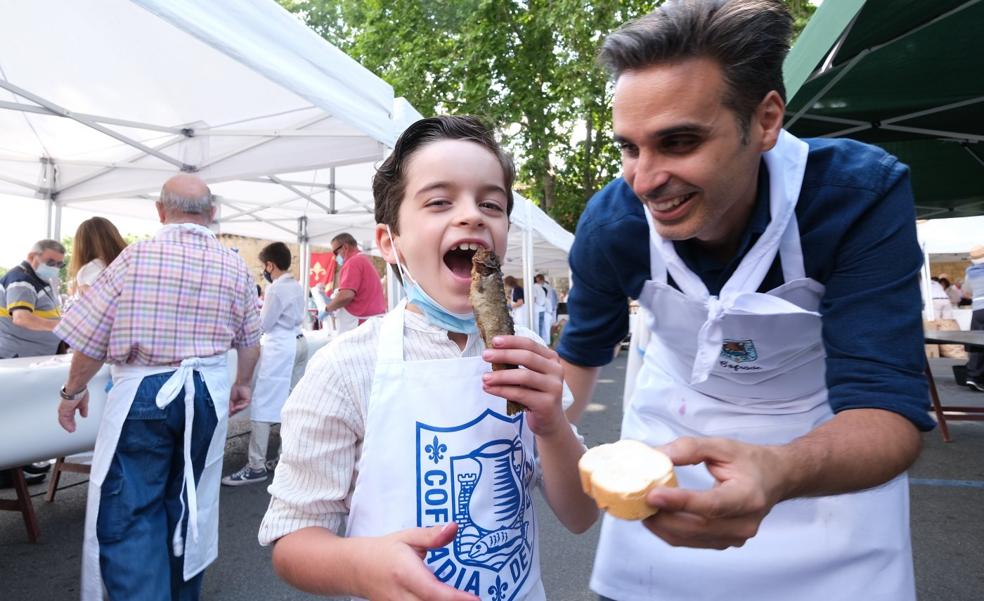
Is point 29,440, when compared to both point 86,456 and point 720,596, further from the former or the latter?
point 720,596

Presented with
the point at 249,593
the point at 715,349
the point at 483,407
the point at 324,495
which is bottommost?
the point at 249,593

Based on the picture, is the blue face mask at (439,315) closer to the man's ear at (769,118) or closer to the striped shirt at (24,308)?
the man's ear at (769,118)

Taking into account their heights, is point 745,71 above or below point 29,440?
above

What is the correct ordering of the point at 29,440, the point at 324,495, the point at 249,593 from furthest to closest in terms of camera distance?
the point at 29,440 → the point at 249,593 → the point at 324,495

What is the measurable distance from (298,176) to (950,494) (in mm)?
7820


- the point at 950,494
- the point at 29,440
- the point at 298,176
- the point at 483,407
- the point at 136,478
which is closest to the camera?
the point at 483,407

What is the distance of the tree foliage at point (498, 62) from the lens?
14426mm

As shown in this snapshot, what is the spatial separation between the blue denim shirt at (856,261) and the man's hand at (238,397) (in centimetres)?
250

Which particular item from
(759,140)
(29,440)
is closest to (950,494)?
(759,140)

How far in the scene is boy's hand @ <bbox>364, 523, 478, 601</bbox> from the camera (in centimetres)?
80

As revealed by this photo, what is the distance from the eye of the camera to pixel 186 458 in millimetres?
2564

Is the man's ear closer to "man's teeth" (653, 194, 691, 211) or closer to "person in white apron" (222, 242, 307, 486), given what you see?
"man's teeth" (653, 194, 691, 211)

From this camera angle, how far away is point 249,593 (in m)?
2.87

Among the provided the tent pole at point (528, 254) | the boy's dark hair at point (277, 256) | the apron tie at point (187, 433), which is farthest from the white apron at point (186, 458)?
the tent pole at point (528, 254)
